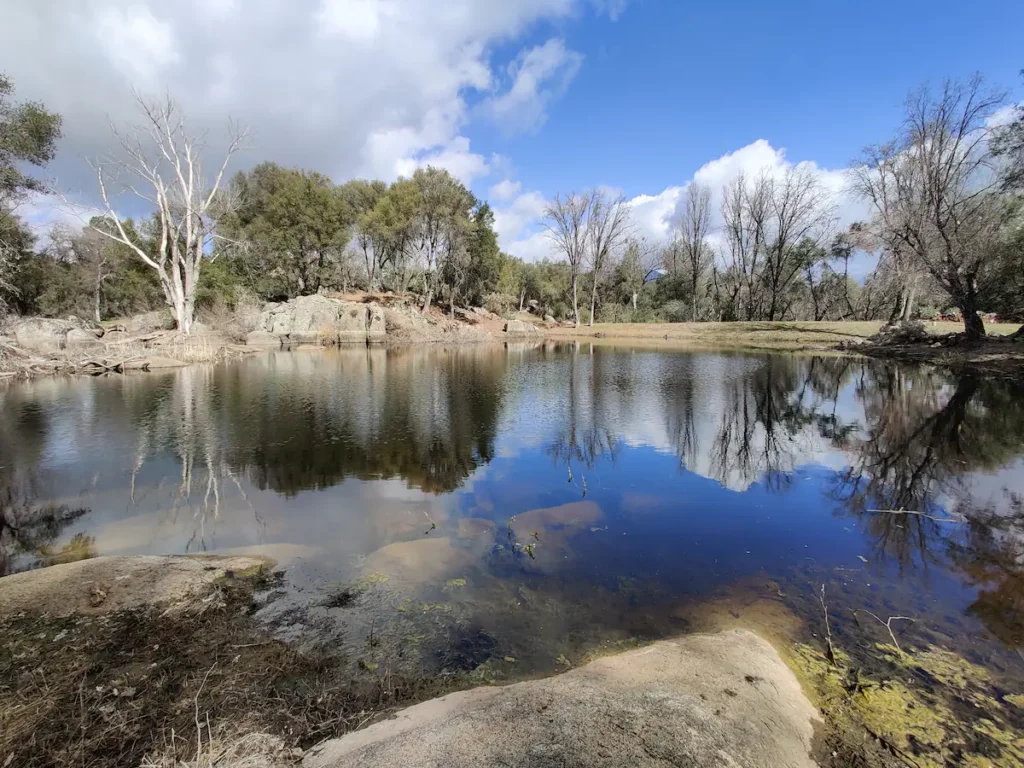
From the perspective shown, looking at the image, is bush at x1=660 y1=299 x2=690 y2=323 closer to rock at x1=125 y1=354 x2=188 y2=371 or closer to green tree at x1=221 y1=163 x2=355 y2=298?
green tree at x1=221 y1=163 x2=355 y2=298

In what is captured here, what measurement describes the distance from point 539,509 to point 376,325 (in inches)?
1445

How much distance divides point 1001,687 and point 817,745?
80.7 inches

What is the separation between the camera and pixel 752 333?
4425 cm

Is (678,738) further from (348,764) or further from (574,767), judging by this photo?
(348,764)

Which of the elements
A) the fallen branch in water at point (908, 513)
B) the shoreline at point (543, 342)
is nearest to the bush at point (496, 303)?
the shoreline at point (543, 342)

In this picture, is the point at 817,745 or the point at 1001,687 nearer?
the point at 817,745

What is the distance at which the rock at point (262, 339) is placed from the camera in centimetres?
3641

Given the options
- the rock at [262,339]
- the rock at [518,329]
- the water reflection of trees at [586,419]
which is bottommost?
the water reflection of trees at [586,419]

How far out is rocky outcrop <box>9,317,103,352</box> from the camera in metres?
23.0

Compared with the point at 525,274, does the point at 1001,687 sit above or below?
below

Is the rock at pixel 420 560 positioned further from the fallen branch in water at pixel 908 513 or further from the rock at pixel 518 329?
the rock at pixel 518 329

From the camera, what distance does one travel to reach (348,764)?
280cm

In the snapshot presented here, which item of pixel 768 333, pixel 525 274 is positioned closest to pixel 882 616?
pixel 768 333

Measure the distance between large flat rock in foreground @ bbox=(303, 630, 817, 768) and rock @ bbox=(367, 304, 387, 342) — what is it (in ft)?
130
